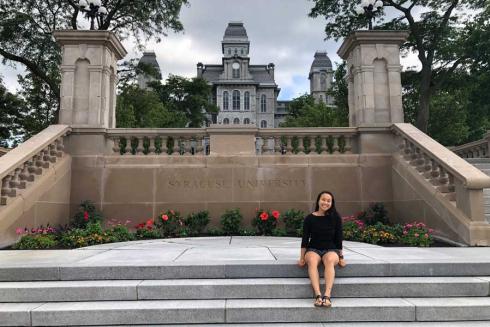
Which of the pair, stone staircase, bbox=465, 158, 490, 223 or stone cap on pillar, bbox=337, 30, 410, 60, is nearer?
stone staircase, bbox=465, 158, 490, 223

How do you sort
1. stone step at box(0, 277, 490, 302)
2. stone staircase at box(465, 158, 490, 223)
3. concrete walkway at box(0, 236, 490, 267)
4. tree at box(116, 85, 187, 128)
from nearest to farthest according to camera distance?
1. stone step at box(0, 277, 490, 302)
2. concrete walkway at box(0, 236, 490, 267)
3. stone staircase at box(465, 158, 490, 223)
4. tree at box(116, 85, 187, 128)

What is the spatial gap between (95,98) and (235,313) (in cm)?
831

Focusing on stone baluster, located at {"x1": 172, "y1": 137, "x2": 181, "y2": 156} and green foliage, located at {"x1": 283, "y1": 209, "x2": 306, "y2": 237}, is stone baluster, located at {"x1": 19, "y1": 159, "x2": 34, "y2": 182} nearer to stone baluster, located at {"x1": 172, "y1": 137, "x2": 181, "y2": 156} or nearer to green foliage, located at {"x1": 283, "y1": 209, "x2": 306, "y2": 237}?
stone baluster, located at {"x1": 172, "y1": 137, "x2": 181, "y2": 156}

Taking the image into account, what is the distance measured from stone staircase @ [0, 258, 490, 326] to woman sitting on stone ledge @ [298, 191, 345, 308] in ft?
0.79

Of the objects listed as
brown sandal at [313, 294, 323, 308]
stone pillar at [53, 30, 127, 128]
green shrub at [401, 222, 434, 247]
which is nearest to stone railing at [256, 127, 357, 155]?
green shrub at [401, 222, 434, 247]

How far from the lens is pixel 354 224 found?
9.11m

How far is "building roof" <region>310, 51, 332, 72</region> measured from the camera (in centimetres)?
11869

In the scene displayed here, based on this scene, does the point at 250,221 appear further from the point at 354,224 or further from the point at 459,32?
the point at 459,32

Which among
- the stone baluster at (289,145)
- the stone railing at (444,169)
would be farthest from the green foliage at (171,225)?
the stone railing at (444,169)

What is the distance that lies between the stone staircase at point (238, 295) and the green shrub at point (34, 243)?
2492 mm

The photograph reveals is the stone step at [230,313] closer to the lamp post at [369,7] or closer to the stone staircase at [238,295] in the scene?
the stone staircase at [238,295]

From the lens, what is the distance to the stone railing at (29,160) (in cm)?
802

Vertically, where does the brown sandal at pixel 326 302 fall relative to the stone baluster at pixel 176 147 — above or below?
below

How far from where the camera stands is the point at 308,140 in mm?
10969
